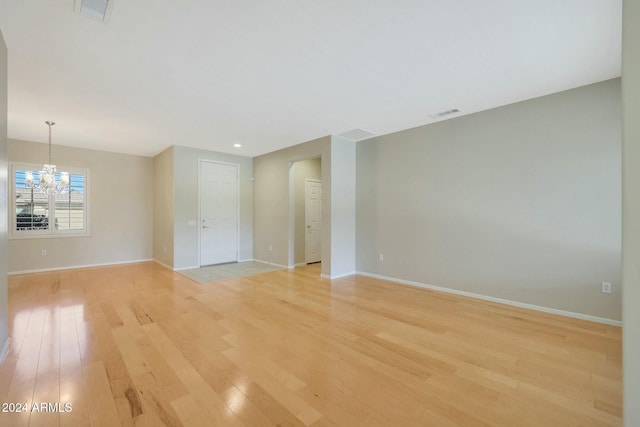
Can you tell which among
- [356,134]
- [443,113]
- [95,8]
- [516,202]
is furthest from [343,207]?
[95,8]

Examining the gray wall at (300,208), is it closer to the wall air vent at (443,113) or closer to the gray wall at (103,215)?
the wall air vent at (443,113)

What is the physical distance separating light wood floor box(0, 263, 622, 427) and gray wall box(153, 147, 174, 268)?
→ 2.33m

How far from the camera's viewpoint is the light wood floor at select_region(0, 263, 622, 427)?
170 centimetres

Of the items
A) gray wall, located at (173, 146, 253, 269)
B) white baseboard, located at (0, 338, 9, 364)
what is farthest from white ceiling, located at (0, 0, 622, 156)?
white baseboard, located at (0, 338, 9, 364)

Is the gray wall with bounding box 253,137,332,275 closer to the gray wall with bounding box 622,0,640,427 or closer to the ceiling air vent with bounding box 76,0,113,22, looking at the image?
the ceiling air vent with bounding box 76,0,113,22

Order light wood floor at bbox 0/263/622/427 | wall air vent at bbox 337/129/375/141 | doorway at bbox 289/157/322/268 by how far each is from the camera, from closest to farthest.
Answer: light wood floor at bbox 0/263/622/427, wall air vent at bbox 337/129/375/141, doorway at bbox 289/157/322/268

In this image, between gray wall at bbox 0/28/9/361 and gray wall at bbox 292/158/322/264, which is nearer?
gray wall at bbox 0/28/9/361

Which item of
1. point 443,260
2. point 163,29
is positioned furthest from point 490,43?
point 443,260

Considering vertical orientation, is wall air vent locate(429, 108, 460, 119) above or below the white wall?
above

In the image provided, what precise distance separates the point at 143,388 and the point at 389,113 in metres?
4.10

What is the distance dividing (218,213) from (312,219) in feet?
7.54

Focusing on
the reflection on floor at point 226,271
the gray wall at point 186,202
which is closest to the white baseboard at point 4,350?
the reflection on floor at point 226,271

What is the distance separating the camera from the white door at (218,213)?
249 inches

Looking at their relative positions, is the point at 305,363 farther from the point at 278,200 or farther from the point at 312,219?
the point at 312,219
